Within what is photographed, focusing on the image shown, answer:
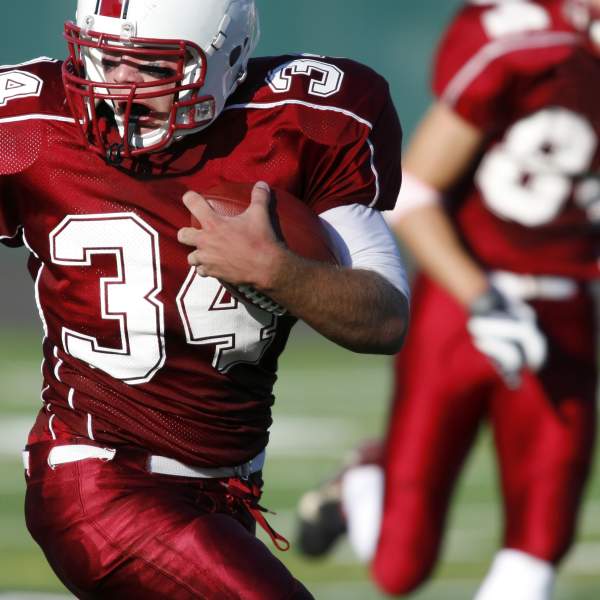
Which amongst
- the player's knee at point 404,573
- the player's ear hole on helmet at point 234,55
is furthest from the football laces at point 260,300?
the player's knee at point 404,573

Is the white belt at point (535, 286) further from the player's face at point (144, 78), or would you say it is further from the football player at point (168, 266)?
the player's face at point (144, 78)

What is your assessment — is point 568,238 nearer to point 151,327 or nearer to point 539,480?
point 539,480

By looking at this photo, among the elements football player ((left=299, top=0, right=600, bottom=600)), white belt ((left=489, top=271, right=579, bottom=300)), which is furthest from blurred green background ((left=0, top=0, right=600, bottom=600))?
white belt ((left=489, top=271, right=579, bottom=300))

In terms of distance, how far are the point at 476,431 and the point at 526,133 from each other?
886mm

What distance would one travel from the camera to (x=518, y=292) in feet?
14.2

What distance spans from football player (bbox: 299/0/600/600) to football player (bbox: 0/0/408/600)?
1542 mm

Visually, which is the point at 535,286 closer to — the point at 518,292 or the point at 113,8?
the point at 518,292

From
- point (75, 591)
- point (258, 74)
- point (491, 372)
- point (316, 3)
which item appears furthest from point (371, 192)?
point (316, 3)

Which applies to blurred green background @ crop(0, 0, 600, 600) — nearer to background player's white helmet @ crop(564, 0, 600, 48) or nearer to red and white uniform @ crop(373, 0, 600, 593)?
red and white uniform @ crop(373, 0, 600, 593)

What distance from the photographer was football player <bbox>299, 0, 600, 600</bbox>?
4.16 meters

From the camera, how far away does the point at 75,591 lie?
257 centimetres

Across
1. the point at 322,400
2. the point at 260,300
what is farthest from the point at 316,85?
the point at 322,400

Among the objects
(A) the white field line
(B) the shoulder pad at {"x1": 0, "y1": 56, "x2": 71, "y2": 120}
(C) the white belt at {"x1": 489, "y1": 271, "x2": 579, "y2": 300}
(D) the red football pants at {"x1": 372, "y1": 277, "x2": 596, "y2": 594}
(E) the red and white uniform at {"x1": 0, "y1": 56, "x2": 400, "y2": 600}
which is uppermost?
(B) the shoulder pad at {"x1": 0, "y1": 56, "x2": 71, "y2": 120}

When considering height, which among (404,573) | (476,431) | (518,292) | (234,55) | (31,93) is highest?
(234,55)
